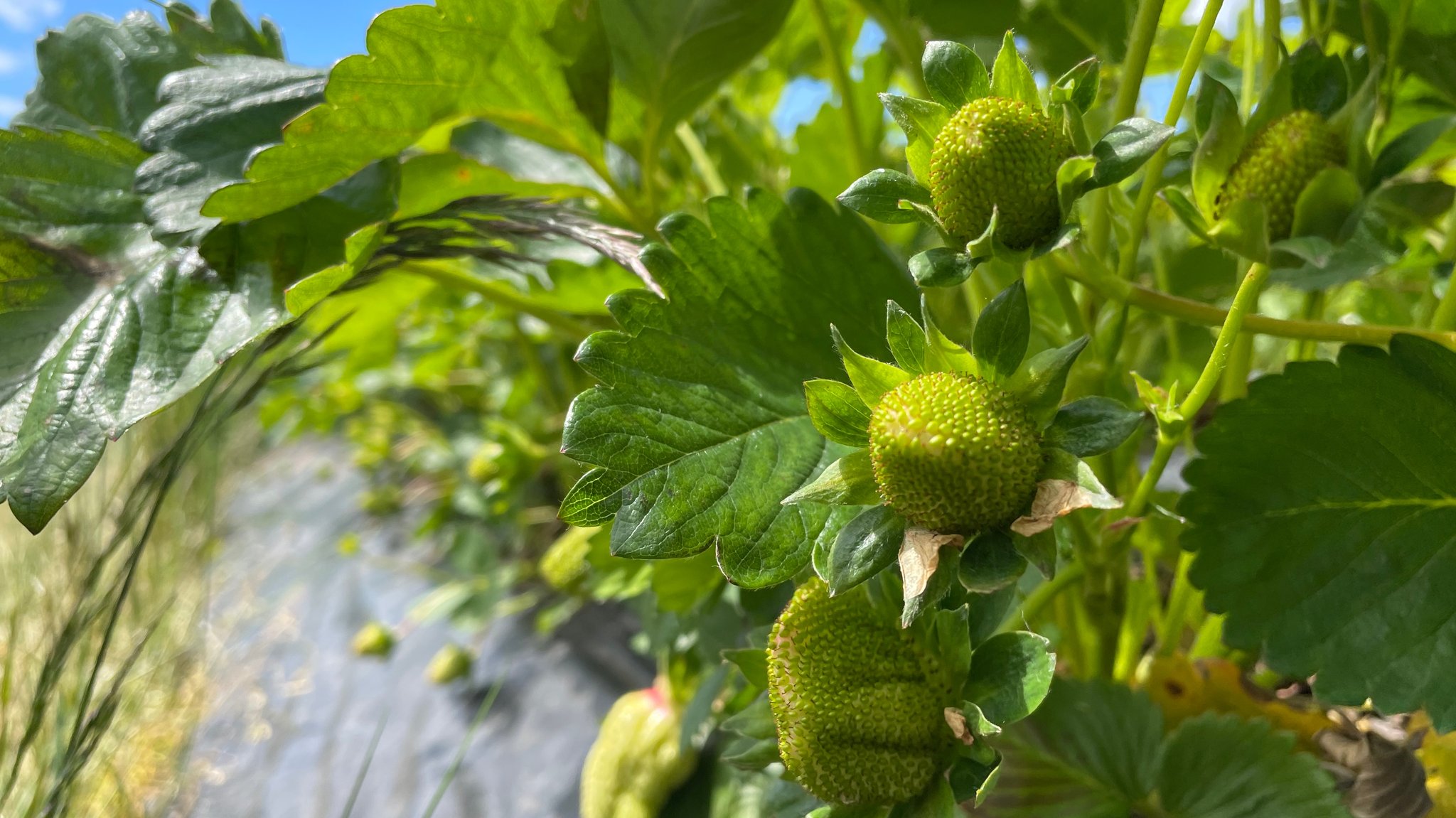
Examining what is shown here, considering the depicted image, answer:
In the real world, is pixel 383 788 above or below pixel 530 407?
below

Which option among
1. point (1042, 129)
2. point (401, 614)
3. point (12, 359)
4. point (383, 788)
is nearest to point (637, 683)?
point (383, 788)

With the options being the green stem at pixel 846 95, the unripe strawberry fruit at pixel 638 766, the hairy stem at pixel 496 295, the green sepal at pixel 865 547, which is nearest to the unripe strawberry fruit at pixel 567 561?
the unripe strawberry fruit at pixel 638 766

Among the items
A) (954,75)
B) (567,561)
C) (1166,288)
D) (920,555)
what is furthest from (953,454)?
(567,561)

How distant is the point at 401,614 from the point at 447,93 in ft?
3.58

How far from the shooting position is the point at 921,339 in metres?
0.29

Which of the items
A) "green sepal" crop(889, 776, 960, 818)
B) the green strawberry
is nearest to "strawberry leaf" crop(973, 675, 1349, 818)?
"green sepal" crop(889, 776, 960, 818)

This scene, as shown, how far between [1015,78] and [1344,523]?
23 cm

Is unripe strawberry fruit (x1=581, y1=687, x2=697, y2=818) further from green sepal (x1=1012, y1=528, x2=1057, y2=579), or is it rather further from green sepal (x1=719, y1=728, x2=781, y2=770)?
Result: green sepal (x1=1012, y1=528, x2=1057, y2=579)

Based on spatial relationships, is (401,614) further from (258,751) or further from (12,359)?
(12,359)

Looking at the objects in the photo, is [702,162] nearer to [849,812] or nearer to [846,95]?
[846,95]

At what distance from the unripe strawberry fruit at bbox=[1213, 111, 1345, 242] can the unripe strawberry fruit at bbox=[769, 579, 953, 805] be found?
0.19 m

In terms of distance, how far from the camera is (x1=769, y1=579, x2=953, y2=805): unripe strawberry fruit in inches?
11.3

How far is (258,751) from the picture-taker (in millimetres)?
1146

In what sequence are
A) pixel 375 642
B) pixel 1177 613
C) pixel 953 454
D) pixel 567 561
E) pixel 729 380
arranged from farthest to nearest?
pixel 375 642 → pixel 567 561 → pixel 1177 613 → pixel 729 380 → pixel 953 454
